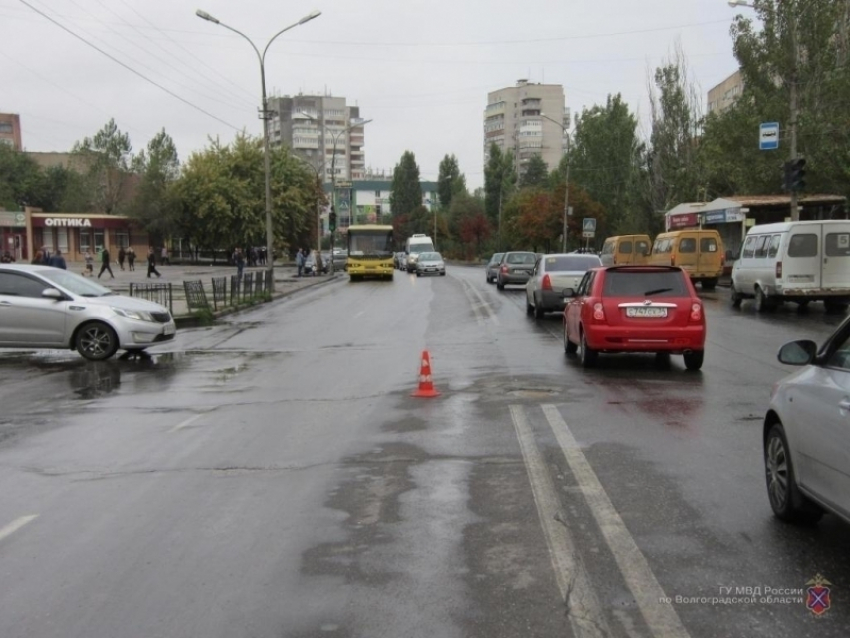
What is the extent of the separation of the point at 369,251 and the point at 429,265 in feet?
26.2

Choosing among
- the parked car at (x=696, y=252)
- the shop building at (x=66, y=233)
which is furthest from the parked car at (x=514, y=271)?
the shop building at (x=66, y=233)

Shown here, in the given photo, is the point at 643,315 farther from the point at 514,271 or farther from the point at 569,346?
the point at 514,271

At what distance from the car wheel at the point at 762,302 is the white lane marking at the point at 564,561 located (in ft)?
58.8

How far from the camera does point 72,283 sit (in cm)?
1530

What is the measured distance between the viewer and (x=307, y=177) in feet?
226

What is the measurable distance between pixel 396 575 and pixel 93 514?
2.42 m

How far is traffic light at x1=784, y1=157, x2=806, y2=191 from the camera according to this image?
85.9ft

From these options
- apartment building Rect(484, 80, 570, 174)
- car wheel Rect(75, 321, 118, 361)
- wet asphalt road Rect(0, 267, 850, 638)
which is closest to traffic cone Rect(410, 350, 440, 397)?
wet asphalt road Rect(0, 267, 850, 638)

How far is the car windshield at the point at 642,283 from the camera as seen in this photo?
12180 mm

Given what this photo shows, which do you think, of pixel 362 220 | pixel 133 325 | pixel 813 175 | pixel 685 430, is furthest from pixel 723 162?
pixel 362 220

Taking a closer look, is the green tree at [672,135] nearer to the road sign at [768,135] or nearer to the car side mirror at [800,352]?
the road sign at [768,135]

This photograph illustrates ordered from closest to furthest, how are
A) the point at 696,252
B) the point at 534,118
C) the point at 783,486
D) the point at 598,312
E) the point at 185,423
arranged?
the point at 783,486, the point at 185,423, the point at 598,312, the point at 696,252, the point at 534,118

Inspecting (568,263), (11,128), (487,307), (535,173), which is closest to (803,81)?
(487,307)

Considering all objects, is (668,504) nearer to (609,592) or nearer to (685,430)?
(609,592)
